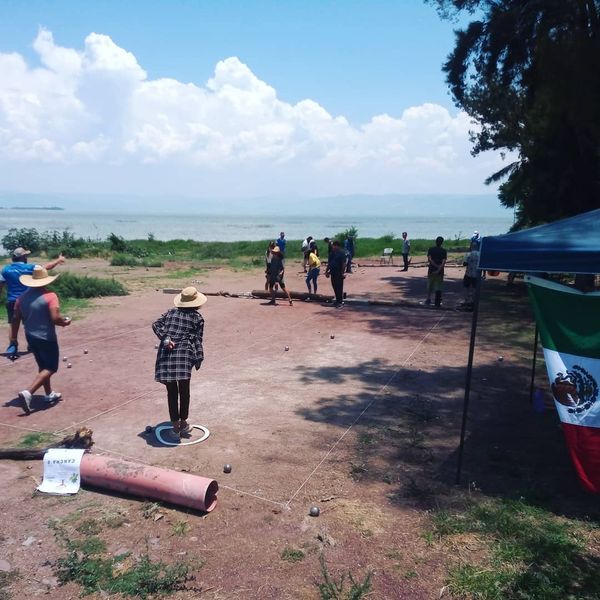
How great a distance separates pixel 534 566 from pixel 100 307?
14540mm

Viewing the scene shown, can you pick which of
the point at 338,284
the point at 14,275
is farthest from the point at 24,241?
the point at 14,275

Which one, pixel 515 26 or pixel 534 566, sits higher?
pixel 515 26

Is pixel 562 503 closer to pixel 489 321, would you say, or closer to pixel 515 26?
pixel 489 321

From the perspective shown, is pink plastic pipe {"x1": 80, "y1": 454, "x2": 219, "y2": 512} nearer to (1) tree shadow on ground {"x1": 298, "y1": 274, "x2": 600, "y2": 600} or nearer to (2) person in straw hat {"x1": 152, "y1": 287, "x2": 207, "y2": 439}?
(2) person in straw hat {"x1": 152, "y1": 287, "x2": 207, "y2": 439}

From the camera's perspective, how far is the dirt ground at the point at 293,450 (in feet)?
14.1

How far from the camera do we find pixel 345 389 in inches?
335

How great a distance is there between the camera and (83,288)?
18422 mm

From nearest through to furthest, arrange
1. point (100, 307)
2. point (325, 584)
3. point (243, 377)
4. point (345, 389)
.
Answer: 1. point (325, 584)
2. point (345, 389)
3. point (243, 377)
4. point (100, 307)

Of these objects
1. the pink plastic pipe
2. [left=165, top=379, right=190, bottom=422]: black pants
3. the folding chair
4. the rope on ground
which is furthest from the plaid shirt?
the folding chair

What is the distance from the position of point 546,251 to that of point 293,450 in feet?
11.1

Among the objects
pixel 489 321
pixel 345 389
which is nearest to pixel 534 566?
pixel 345 389

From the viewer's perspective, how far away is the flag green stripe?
5.18 metres

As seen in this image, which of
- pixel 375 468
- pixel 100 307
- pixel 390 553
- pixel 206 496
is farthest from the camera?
pixel 100 307

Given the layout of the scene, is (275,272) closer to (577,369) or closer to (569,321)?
(569,321)
